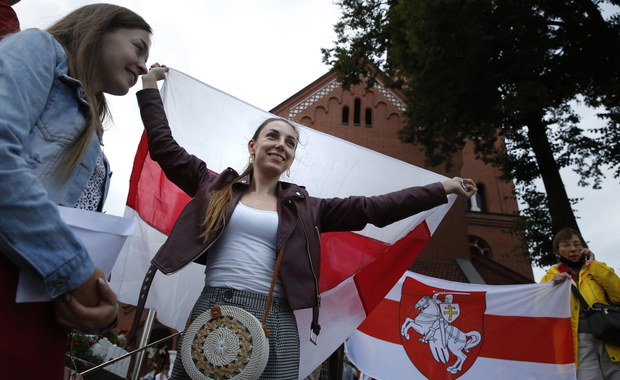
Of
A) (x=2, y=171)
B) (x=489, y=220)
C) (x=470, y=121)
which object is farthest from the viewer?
(x=489, y=220)

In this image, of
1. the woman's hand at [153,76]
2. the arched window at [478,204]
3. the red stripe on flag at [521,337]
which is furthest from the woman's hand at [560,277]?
the arched window at [478,204]

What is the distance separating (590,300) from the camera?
3.59 metres

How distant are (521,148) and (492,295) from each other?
26.6 ft

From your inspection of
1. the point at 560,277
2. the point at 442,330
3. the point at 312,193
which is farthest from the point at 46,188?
the point at 560,277

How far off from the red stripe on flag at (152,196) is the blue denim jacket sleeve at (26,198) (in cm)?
225

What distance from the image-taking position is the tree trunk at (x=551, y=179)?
874 cm

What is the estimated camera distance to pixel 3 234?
0.75 m

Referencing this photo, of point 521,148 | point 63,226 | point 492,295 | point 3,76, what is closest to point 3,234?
point 63,226

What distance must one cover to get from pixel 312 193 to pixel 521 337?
2684 millimetres

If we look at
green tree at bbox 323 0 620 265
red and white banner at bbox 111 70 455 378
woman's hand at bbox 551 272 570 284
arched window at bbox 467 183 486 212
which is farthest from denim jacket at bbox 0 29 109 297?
arched window at bbox 467 183 486 212

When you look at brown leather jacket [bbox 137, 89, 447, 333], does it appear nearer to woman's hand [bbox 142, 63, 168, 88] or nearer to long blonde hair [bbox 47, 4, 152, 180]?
woman's hand [bbox 142, 63, 168, 88]

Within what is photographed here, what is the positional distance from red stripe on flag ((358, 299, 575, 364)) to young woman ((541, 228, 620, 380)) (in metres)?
0.14

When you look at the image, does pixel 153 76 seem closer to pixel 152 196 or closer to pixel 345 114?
pixel 152 196

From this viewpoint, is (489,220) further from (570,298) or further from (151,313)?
(151,313)
